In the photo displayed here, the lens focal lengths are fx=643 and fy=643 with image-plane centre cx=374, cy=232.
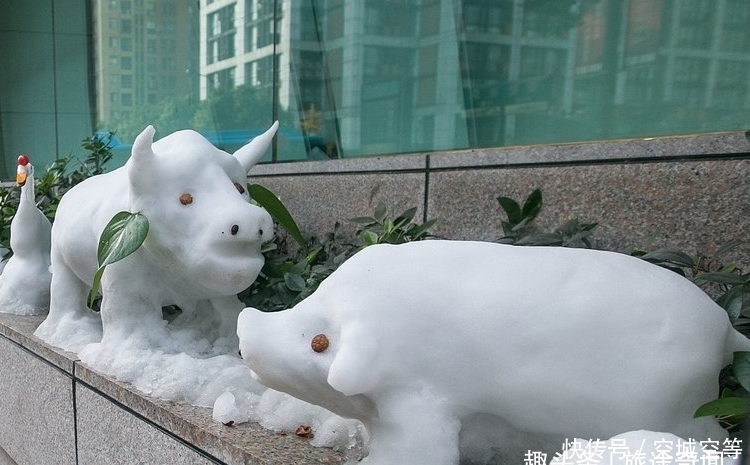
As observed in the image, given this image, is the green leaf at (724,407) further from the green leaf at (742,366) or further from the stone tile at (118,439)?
the stone tile at (118,439)

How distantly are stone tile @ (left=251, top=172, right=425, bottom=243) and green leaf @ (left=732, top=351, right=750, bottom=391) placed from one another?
1.49 metres

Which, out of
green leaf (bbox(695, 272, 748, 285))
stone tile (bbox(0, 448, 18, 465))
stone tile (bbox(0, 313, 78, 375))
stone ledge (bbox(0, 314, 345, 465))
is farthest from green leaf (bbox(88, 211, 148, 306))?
stone tile (bbox(0, 448, 18, 465))

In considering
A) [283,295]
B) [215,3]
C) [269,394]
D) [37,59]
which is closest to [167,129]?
[215,3]

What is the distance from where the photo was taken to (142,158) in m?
1.70

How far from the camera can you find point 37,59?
25.9 ft

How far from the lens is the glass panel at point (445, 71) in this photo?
2.14 metres

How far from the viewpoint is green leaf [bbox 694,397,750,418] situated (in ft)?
3.32

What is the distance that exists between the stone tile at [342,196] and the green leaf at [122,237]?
1104 mm

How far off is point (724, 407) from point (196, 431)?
1118mm

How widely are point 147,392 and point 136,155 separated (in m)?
0.66

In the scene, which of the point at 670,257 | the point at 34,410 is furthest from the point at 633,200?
the point at 34,410

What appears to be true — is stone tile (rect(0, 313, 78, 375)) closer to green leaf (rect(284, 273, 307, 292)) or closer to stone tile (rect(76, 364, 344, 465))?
stone tile (rect(76, 364, 344, 465))

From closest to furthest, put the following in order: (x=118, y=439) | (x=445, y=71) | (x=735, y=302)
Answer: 1. (x=735, y=302)
2. (x=118, y=439)
3. (x=445, y=71)

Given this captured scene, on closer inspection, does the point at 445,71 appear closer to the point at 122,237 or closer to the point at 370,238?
the point at 370,238
